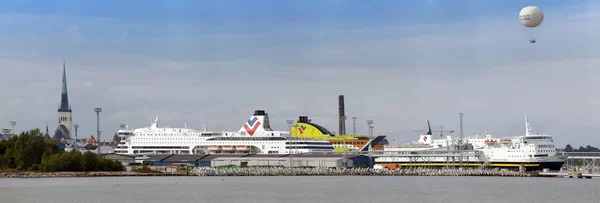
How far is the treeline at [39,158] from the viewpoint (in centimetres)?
9225

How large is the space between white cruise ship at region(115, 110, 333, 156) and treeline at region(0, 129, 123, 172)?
3452cm

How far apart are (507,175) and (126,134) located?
6259 centimetres

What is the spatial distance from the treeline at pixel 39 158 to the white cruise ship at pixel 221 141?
3452 centimetres

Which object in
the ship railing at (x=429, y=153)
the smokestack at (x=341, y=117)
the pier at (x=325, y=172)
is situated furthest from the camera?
the smokestack at (x=341, y=117)

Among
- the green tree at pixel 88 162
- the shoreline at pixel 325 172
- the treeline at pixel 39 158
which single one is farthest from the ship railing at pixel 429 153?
the green tree at pixel 88 162

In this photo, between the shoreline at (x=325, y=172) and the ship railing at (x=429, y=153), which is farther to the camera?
the ship railing at (x=429, y=153)

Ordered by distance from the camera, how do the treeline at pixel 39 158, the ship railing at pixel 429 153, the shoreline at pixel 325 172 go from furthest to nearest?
1. the ship railing at pixel 429 153
2. the shoreline at pixel 325 172
3. the treeline at pixel 39 158

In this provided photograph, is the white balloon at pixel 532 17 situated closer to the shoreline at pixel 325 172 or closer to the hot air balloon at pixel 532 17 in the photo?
the hot air balloon at pixel 532 17

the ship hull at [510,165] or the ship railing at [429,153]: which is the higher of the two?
the ship railing at [429,153]
